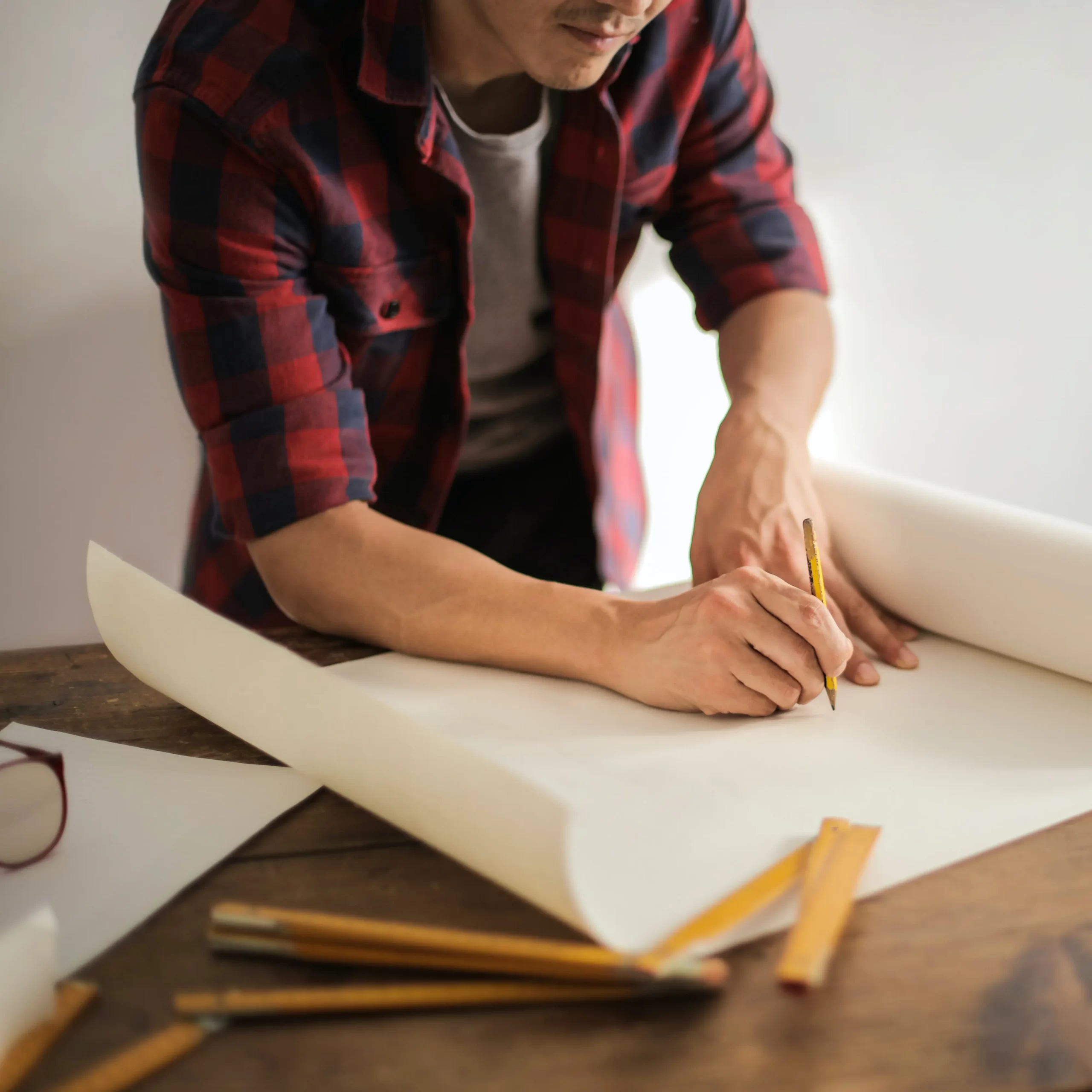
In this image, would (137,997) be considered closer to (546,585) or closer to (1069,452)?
(546,585)

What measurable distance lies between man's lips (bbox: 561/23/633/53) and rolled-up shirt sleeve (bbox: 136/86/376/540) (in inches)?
11.6

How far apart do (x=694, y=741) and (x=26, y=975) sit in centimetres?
47

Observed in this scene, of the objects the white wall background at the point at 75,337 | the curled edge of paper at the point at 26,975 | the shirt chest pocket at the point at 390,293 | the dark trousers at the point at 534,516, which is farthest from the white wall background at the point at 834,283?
the curled edge of paper at the point at 26,975

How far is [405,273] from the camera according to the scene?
1171mm

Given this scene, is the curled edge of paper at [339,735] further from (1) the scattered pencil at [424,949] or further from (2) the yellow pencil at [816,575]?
(2) the yellow pencil at [816,575]

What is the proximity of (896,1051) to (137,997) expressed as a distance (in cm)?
37

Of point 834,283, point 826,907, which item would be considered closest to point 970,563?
point 826,907

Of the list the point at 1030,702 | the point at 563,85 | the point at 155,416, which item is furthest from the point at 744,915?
the point at 155,416

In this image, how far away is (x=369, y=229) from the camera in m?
1.10

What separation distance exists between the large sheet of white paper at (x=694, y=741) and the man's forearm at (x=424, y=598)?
3 cm

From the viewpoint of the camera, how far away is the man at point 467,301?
0.92 m

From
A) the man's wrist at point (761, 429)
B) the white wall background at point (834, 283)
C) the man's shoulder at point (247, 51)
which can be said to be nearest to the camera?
the man's shoulder at point (247, 51)

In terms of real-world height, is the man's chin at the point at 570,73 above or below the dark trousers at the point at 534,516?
above

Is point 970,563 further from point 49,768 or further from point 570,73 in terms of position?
point 49,768
